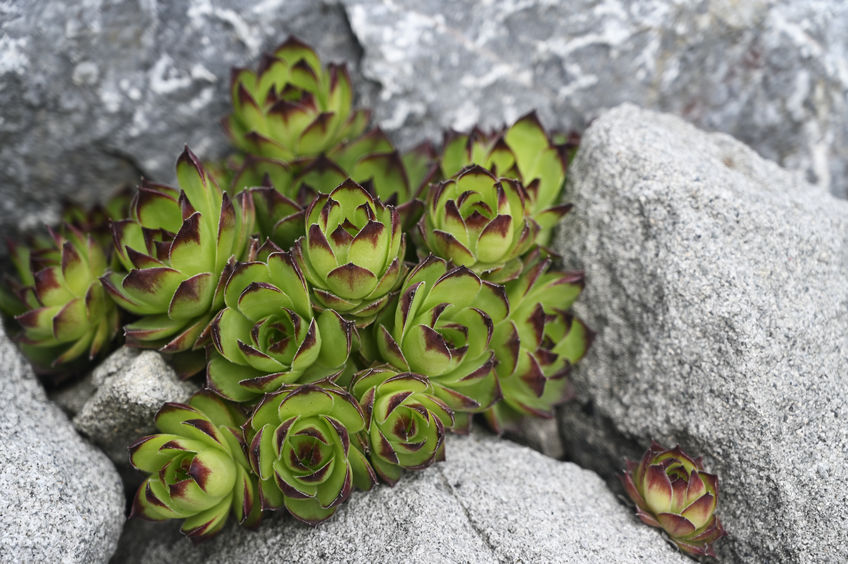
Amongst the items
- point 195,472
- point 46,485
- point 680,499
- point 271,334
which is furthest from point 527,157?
point 46,485

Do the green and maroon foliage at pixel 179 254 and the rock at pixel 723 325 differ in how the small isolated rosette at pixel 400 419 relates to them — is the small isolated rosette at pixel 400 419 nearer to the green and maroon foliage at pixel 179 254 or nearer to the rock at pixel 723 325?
the green and maroon foliage at pixel 179 254

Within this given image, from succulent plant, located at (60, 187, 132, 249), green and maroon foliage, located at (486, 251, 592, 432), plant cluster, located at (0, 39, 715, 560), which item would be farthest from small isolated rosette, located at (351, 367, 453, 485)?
succulent plant, located at (60, 187, 132, 249)

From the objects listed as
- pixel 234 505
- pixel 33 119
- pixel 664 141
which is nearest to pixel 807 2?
pixel 664 141

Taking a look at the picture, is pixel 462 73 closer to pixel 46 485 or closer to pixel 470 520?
pixel 470 520

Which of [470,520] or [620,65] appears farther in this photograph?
[620,65]

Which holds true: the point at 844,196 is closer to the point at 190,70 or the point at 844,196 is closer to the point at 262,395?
the point at 262,395
